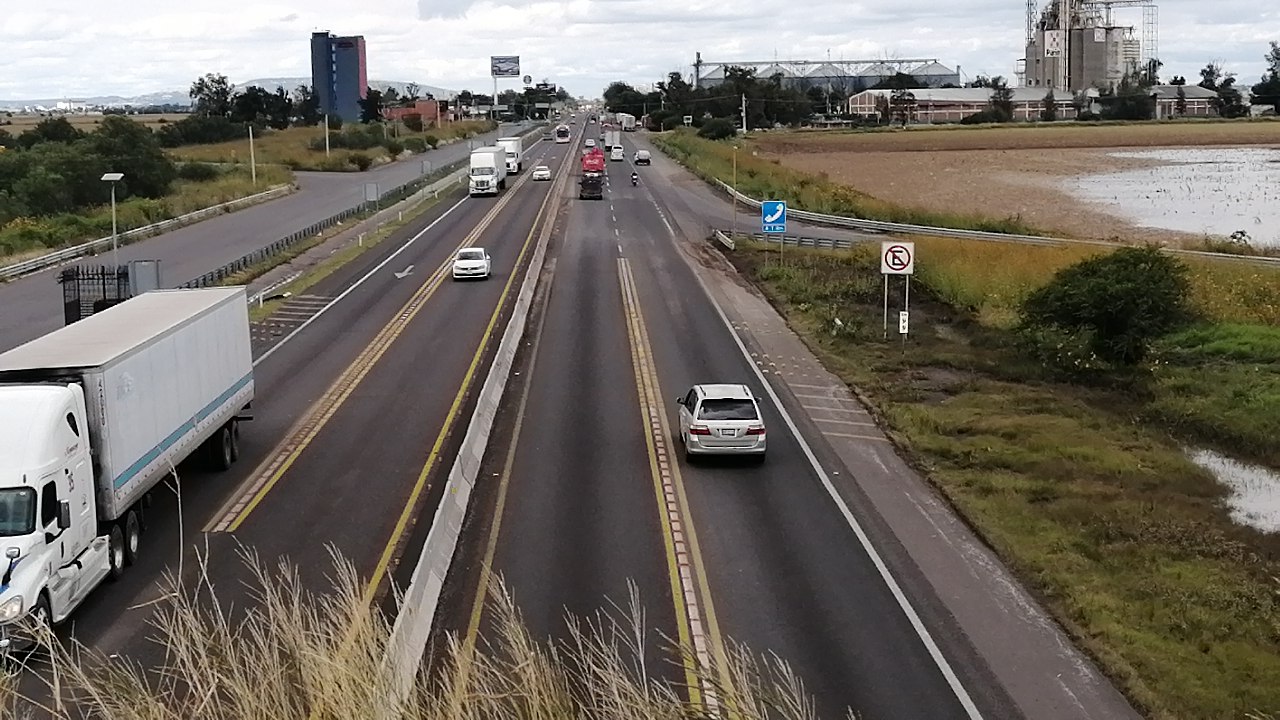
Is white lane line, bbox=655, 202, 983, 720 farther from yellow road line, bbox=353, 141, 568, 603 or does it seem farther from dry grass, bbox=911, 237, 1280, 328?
dry grass, bbox=911, 237, 1280, 328

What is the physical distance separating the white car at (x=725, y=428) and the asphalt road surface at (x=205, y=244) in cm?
2250

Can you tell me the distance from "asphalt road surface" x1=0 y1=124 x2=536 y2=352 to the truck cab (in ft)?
74.9

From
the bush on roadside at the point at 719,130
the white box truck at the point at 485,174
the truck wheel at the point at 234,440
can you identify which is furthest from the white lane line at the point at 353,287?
the bush on roadside at the point at 719,130

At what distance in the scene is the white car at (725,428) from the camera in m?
25.4

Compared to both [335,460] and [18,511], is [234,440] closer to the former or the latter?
[335,460]

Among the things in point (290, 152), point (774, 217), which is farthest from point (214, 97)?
point (774, 217)

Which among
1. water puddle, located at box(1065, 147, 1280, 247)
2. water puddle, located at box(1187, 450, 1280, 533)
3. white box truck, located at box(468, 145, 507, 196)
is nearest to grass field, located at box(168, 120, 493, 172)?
white box truck, located at box(468, 145, 507, 196)

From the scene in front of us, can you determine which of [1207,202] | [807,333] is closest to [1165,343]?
[807,333]

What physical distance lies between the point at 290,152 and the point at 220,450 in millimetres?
117766

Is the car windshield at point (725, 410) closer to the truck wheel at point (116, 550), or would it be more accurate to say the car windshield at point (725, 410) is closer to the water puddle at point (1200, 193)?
the truck wheel at point (116, 550)

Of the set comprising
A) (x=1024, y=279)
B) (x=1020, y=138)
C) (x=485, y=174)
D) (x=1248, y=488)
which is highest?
(x=1020, y=138)

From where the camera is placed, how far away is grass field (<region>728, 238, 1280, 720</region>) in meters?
17.3

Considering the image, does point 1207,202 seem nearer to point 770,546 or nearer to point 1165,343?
point 1165,343

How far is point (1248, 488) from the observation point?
26766 millimetres
